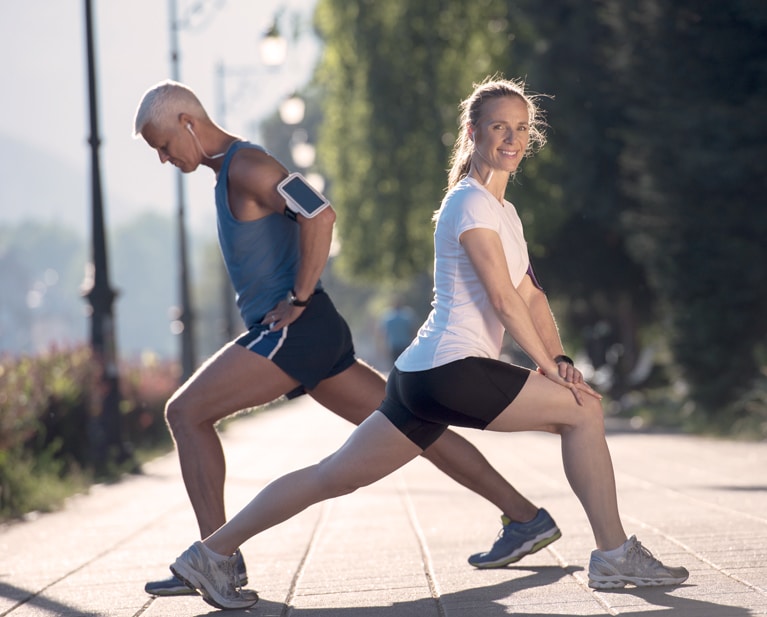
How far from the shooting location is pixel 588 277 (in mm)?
27359

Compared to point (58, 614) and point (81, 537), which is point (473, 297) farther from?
point (81, 537)

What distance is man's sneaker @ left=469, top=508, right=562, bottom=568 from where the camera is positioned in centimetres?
652

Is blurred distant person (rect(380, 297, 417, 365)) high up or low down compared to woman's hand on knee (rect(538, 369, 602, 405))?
down

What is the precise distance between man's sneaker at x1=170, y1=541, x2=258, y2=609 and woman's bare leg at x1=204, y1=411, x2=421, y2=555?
0.04m

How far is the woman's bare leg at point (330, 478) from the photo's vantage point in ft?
18.1

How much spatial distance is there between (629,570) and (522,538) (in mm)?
1068

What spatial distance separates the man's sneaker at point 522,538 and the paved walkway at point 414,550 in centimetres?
8

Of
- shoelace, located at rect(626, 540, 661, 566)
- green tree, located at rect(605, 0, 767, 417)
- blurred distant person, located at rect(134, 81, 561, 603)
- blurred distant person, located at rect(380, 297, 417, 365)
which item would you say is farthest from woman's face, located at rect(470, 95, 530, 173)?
blurred distant person, located at rect(380, 297, 417, 365)

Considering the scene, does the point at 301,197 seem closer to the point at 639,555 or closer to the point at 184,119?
the point at 184,119

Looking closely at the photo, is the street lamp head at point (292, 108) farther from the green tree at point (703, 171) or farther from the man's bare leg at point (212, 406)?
the man's bare leg at point (212, 406)

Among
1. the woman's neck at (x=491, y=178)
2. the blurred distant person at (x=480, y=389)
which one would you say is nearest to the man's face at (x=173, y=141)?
the blurred distant person at (x=480, y=389)

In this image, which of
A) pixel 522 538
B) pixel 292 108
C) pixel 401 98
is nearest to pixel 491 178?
pixel 522 538

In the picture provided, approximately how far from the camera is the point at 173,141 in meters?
6.27

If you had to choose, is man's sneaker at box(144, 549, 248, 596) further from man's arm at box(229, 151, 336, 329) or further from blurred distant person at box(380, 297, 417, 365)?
blurred distant person at box(380, 297, 417, 365)
